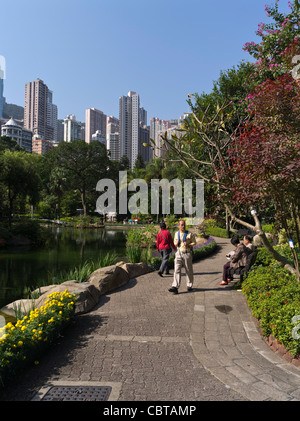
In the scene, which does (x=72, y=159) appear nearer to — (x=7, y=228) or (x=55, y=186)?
(x=55, y=186)

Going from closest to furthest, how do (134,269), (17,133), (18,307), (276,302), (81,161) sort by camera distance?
(276,302), (18,307), (134,269), (81,161), (17,133)

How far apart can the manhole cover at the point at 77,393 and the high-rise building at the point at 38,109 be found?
129 meters

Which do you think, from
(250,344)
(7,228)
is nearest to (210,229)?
(7,228)

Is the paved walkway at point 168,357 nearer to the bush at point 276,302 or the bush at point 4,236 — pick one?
the bush at point 276,302

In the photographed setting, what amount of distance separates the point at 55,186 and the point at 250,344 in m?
45.1

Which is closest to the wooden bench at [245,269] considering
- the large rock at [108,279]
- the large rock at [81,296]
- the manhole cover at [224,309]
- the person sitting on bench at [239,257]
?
the person sitting on bench at [239,257]

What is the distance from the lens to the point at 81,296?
221 inches

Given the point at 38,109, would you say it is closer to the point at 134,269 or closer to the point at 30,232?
the point at 30,232

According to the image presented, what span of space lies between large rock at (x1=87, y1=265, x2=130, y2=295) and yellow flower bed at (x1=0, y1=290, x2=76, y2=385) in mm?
2022

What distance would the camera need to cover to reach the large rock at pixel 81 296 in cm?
550

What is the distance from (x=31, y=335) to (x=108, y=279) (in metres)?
3.47
